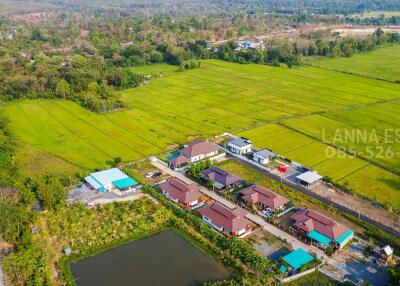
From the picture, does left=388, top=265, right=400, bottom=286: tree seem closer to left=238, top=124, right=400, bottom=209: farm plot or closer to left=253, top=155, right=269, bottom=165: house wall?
left=238, top=124, right=400, bottom=209: farm plot

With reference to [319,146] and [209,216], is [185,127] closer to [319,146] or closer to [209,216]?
[319,146]

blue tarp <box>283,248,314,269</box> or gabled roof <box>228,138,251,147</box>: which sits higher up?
gabled roof <box>228,138,251,147</box>

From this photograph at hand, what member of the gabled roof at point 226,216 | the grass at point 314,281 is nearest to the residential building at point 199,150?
the gabled roof at point 226,216

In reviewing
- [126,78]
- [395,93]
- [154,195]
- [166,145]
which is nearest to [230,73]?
[126,78]

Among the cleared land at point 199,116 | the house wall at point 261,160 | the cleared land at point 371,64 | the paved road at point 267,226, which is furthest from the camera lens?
the cleared land at point 371,64

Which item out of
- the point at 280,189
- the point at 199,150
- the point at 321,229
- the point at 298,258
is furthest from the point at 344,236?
the point at 199,150

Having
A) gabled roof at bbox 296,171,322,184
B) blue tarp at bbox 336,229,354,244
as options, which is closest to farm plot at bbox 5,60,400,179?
gabled roof at bbox 296,171,322,184

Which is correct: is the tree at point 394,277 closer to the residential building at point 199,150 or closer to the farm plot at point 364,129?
the farm plot at point 364,129

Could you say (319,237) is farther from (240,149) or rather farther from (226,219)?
(240,149)
